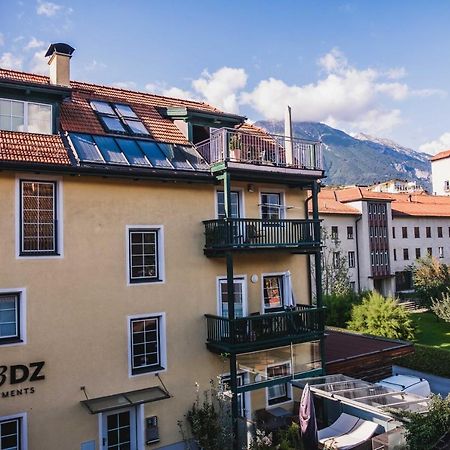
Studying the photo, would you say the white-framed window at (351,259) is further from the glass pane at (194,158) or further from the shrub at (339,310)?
the glass pane at (194,158)

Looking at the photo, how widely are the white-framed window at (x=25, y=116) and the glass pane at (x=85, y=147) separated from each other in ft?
2.71

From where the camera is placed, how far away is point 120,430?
1363 cm

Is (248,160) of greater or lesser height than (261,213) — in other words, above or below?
above

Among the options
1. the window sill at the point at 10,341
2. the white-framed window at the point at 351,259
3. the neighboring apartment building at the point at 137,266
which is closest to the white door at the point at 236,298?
the neighboring apartment building at the point at 137,266

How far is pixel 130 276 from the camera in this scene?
14133mm

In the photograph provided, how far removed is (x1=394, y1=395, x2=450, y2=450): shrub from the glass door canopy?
0.46 meters

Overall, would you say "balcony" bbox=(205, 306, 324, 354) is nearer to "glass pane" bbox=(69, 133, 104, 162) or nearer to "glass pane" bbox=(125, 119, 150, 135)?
"glass pane" bbox=(69, 133, 104, 162)

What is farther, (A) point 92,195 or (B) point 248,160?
(B) point 248,160

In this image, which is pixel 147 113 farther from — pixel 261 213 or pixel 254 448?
pixel 254 448

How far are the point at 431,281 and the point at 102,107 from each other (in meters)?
33.7

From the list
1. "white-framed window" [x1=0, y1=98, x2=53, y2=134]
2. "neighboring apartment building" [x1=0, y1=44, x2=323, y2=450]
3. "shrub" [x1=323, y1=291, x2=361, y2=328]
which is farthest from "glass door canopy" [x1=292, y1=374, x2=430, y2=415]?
"shrub" [x1=323, y1=291, x2=361, y2=328]

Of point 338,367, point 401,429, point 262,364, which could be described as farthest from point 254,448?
point 338,367

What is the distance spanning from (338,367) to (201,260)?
705cm

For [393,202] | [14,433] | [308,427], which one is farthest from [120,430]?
[393,202]
